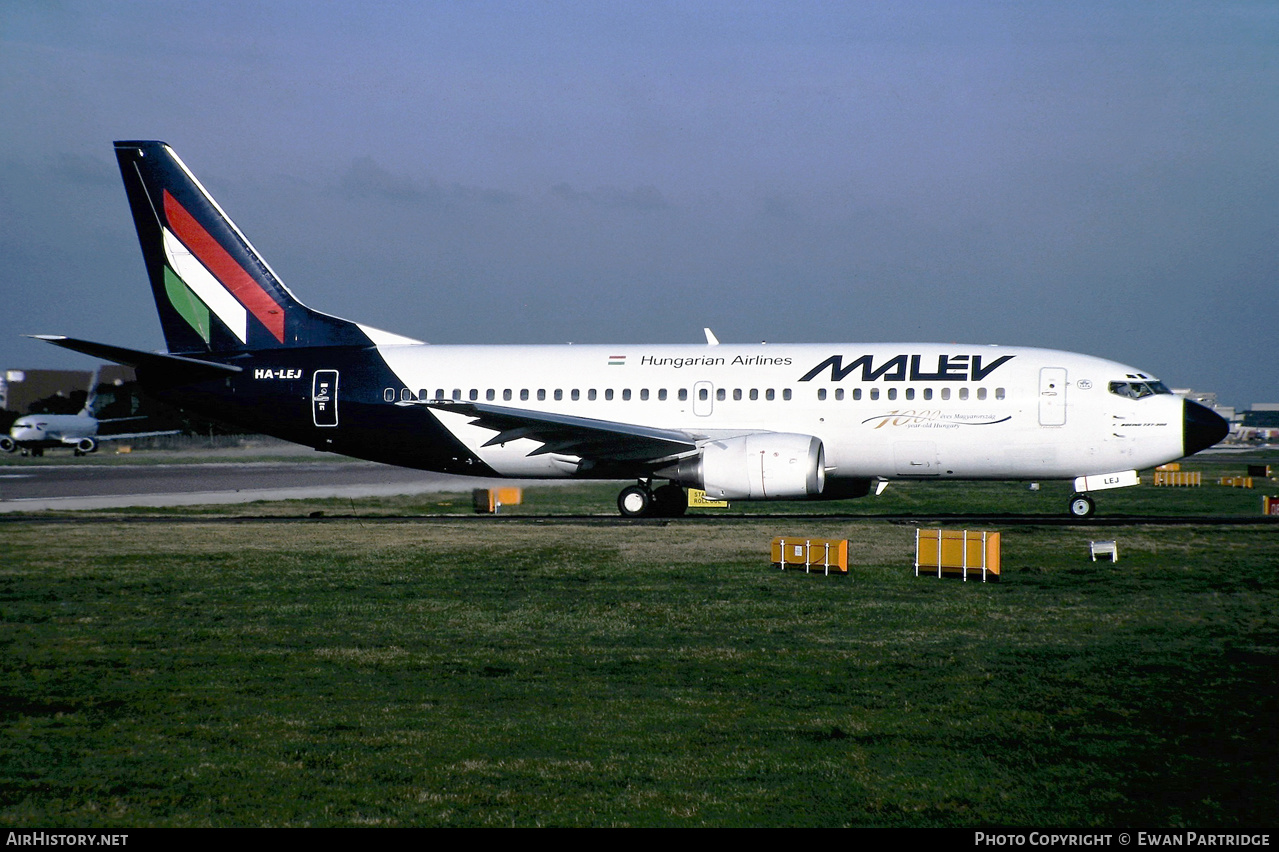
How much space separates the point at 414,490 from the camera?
42094 millimetres

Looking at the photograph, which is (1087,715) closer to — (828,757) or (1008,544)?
(828,757)

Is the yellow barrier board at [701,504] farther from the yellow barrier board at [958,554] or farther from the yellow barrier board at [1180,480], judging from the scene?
the yellow barrier board at [1180,480]

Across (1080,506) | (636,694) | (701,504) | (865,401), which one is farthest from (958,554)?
(701,504)

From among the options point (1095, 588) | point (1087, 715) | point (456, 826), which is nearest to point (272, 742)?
point (456, 826)

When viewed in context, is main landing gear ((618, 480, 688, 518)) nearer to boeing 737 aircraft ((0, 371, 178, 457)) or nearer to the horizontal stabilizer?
the horizontal stabilizer

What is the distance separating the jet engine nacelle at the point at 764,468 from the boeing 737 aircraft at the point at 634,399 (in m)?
0.05

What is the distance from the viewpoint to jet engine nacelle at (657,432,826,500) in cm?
2627

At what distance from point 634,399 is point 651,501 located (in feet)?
8.81

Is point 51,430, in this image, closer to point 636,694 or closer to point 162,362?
point 162,362

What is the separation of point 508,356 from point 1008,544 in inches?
573

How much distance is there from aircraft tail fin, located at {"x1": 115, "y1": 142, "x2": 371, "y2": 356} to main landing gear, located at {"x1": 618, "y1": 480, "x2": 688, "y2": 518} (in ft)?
27.8

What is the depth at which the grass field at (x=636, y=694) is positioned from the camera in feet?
24.4

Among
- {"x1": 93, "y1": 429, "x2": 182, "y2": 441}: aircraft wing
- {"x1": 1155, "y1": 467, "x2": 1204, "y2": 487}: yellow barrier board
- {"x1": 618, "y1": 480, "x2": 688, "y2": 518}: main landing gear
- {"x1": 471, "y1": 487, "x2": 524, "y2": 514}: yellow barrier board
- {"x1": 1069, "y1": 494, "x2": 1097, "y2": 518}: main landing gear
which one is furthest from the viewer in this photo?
{"x1": 93, "y1": 429, "x2": 182, "y2": 441}: aircraft wing

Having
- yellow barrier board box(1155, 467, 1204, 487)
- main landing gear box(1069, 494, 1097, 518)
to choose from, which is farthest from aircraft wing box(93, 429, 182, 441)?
main landing gear box(1069, 494, 1097, 518)
